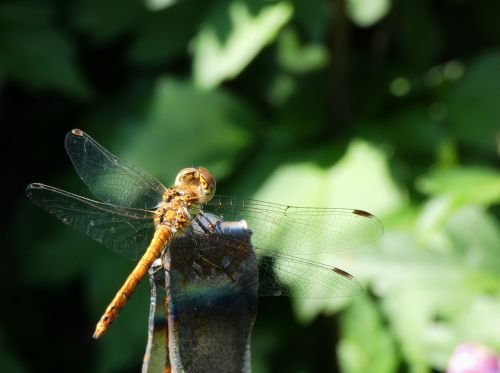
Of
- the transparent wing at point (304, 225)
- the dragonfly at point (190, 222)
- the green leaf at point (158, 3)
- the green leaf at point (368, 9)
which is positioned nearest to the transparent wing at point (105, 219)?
the dragonfly at point (190, 222)

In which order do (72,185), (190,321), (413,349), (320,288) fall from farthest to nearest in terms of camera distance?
(72,185), (413,349), (320,288), (190,321)

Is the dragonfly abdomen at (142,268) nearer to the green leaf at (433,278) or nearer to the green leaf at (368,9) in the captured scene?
the green leaf at (433,278)

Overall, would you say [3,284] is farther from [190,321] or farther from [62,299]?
[190,321]

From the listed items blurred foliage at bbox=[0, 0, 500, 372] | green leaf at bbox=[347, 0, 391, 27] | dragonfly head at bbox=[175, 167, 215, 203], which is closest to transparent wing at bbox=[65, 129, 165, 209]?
dragonfly head at bbox=[175, 167, 215, 203]

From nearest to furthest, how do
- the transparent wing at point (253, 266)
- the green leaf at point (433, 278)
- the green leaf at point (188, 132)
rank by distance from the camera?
1. the transparent wing at point (253, 266)
2. the green leaf at point (433, 278)
3. the green leaf at point (188, 132)

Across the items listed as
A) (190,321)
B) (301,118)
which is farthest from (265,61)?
(190,321)

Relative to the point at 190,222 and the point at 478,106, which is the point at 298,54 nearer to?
the point at 478,106
